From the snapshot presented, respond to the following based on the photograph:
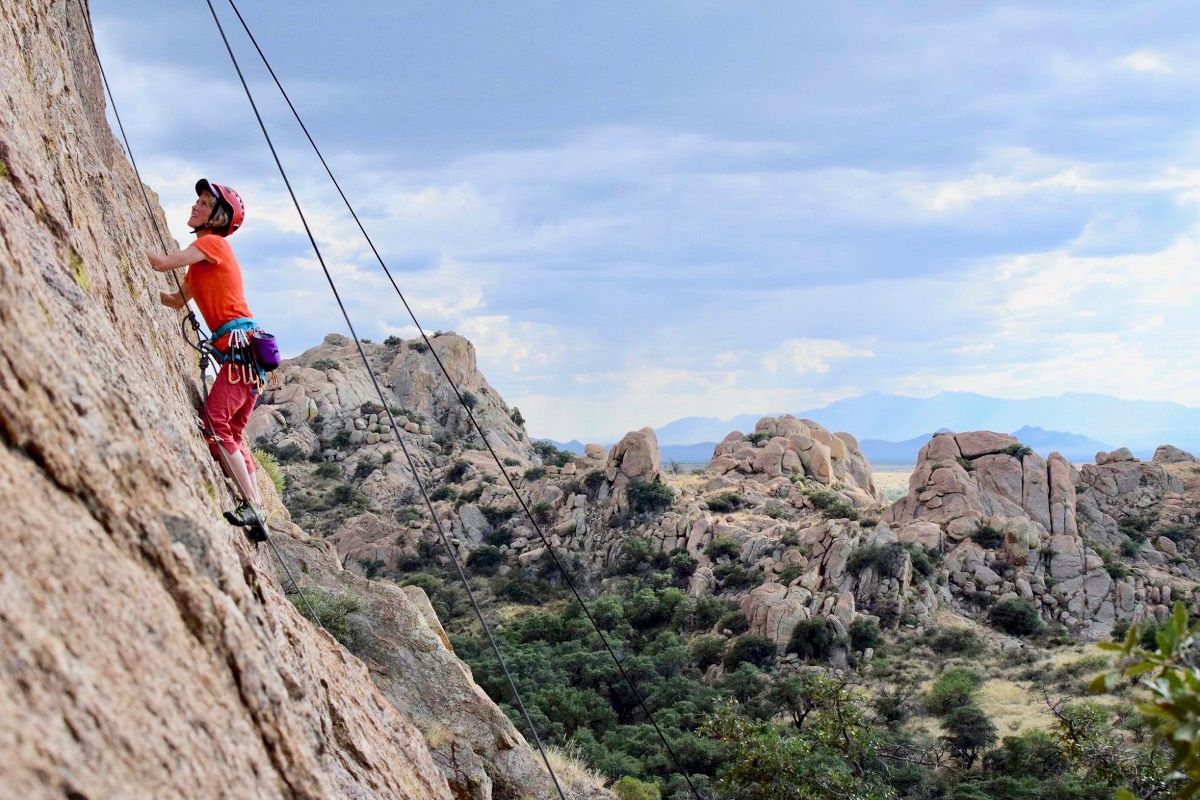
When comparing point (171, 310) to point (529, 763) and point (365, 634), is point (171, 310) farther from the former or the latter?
point (529, 763)

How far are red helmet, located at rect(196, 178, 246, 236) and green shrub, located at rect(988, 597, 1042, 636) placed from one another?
112 feet

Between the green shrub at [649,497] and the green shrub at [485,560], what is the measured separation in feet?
23.8

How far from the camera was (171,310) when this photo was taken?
7.28 m

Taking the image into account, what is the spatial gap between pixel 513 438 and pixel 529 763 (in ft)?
207

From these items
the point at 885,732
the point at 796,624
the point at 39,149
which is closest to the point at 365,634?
the point at 39,149

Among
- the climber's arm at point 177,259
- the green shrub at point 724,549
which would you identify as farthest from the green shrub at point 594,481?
the climber's arm at point 177,259

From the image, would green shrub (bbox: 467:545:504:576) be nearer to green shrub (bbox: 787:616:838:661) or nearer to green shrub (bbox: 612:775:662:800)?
green shrub (bbox: 787:616:838:661)

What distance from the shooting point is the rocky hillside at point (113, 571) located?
2387mm

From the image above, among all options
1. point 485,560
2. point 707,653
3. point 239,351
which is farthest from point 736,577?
point 239,351

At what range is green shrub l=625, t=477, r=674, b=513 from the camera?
4706 centimetres

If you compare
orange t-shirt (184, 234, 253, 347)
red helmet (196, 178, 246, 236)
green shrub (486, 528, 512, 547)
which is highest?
red helmet (196, 178, 246, 236)

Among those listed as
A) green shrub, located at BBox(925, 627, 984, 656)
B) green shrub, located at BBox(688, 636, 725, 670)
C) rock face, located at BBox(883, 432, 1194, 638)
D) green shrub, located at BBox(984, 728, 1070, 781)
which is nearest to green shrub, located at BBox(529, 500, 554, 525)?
green shrub, located at BBox(688, 636, 725, 670)

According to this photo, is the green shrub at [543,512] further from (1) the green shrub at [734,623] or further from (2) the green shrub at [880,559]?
(2) the green shrub at [880,559]

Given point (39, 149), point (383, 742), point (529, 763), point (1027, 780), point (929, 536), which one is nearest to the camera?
point (39, 149)
